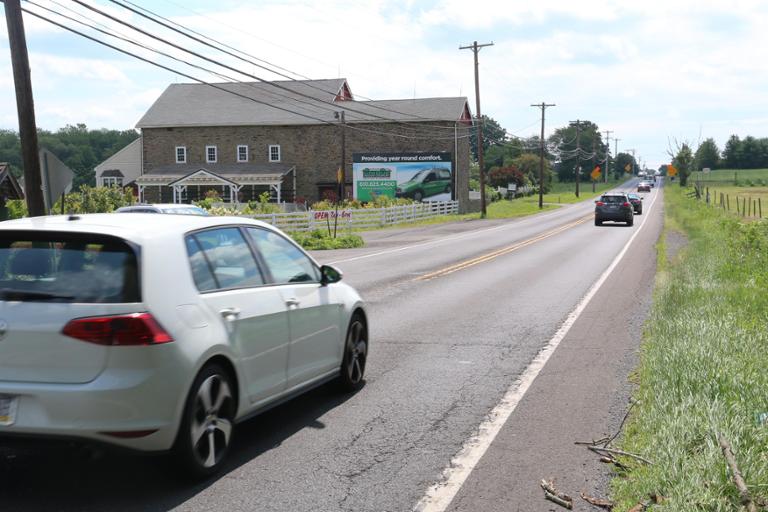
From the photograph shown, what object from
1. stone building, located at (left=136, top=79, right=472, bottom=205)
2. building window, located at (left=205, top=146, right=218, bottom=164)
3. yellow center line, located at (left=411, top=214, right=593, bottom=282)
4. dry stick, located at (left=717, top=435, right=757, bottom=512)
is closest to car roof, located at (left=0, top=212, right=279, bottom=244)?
dry stick, located at (left=717, top=435, right=757, bottom=512)

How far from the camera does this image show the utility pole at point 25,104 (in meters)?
15.8

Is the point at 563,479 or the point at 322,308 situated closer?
the point at 563,479

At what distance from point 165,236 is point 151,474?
4.87 ft

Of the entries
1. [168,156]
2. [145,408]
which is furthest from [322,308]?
[168,156]

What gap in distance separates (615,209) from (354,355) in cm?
3986

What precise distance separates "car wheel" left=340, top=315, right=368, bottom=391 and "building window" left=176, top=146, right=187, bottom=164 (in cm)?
6746

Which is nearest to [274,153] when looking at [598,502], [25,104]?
[25,104]

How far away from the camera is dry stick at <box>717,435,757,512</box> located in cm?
417

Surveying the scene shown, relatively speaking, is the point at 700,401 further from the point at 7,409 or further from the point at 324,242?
the point at 324,242

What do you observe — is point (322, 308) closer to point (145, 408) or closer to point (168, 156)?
point (145, 408)

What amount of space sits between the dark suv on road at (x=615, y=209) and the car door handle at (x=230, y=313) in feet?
138

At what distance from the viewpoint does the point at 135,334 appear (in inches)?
186

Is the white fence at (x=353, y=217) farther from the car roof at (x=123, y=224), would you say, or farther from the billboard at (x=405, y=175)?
the car roof at (x=123, y=224)

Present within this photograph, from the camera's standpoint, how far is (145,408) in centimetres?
471
